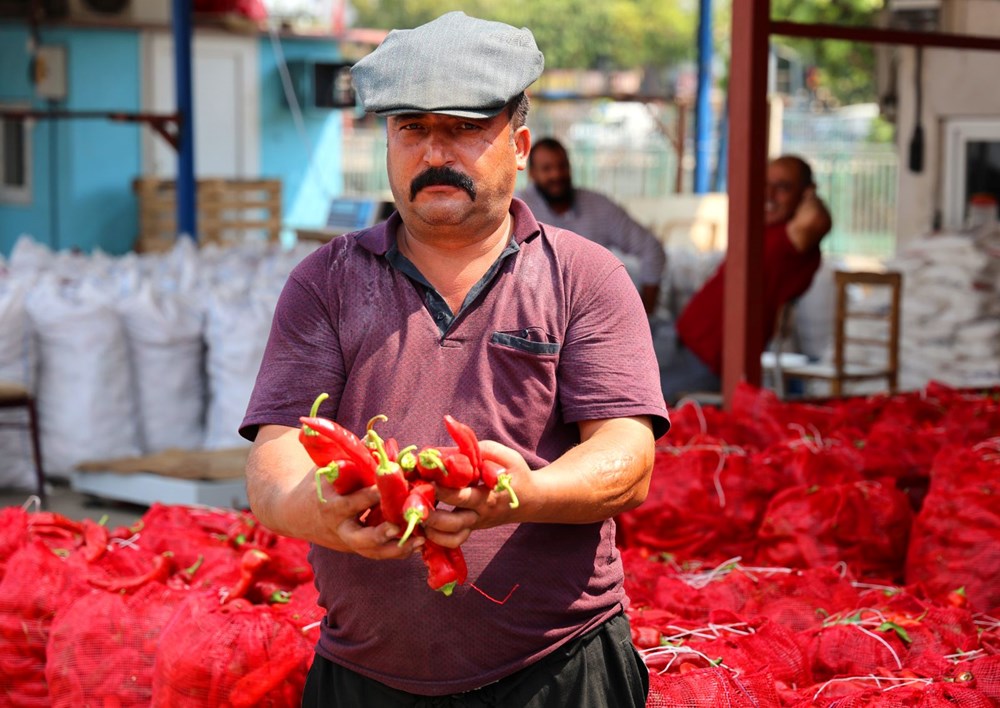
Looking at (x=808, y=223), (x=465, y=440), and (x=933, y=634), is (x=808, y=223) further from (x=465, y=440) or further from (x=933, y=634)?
(x=465, y=440)

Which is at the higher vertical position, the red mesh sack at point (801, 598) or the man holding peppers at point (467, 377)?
the man holding peppers at point (467, 377)

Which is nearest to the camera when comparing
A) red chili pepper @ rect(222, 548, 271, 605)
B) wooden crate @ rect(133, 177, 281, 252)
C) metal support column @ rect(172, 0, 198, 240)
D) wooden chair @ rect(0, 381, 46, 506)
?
red chili pepper @ rect(222, 548, 271, 605)

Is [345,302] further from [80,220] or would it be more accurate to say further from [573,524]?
[80,220]

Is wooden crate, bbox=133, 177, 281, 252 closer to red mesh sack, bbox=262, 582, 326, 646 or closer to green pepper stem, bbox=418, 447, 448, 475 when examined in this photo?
red mesh sack, bbox=262, 582, 326, 646

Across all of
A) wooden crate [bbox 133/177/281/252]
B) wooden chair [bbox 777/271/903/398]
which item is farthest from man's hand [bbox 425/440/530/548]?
wooden crate [bbox 133/177/281/252]

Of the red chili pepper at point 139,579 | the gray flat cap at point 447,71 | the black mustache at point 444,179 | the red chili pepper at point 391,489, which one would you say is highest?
the gray flat cap at point 447,71

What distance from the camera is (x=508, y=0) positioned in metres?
48.9

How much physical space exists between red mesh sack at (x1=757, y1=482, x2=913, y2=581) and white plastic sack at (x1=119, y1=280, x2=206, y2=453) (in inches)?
170

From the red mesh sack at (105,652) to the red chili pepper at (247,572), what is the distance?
0.15 meters

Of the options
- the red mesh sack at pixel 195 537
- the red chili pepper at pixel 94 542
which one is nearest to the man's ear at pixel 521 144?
the red mesh sack at pixel 195 537

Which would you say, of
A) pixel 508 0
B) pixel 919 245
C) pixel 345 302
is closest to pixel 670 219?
pixel 919 245

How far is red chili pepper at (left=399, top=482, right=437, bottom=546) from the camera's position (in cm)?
188

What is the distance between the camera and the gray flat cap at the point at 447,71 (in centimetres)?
215

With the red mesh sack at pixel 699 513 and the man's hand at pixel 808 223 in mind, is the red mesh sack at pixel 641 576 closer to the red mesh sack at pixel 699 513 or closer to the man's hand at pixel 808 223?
the red mesh sack at pixel 699 513
